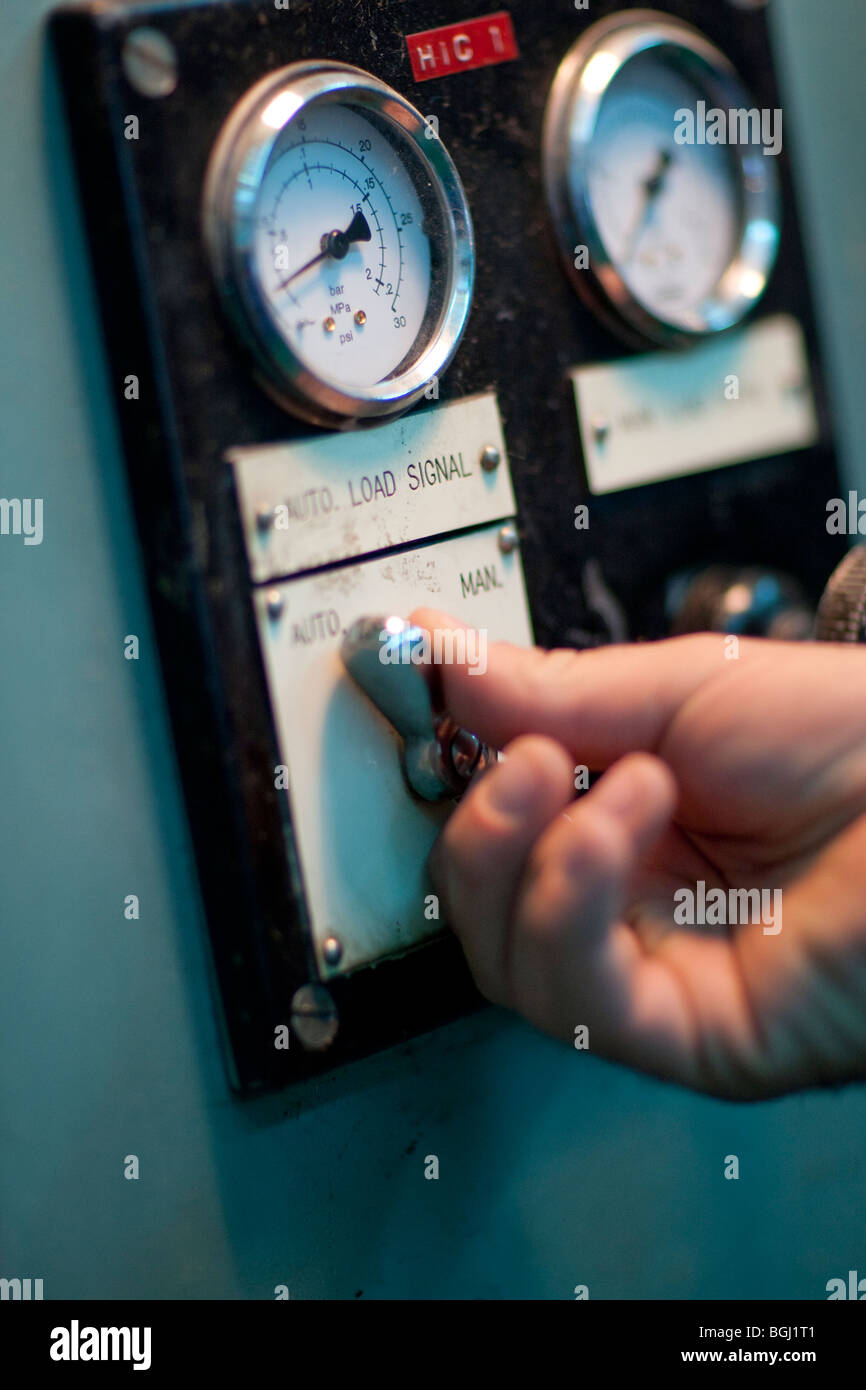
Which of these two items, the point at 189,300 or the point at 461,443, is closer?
the point at 189,300

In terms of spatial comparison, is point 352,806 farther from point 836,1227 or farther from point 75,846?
point 836,1227

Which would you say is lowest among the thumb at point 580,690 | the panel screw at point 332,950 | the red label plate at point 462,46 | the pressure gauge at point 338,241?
the panel screw at point 332,950

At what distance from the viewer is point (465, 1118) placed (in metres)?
0.67

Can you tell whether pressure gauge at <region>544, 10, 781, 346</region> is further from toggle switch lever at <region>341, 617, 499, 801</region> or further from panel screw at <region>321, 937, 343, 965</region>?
panel screw at <region>321, 937, 343, 965</region>

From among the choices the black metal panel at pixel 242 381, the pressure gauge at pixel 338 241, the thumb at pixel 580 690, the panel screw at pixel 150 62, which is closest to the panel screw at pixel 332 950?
the black metal panel at pixel 242 381

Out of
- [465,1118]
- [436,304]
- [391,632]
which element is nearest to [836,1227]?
[465,1118]

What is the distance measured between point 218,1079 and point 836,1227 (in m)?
0.47

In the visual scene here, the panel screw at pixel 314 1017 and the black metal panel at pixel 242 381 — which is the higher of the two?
the black metal panel at pixel 242 381

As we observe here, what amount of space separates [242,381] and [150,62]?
14 cm

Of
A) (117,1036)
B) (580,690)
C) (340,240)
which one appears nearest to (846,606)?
(580,690)

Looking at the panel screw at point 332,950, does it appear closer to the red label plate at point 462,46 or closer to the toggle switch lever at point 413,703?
the toggle switch lever at point 413,703

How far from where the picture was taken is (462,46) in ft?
2.13

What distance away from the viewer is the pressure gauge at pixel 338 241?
55cm

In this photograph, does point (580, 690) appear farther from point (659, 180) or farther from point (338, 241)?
point (659, 180)
